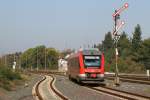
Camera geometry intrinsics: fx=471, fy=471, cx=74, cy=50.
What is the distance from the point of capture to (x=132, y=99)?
24.6 metres

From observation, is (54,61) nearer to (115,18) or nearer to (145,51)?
(145,51)

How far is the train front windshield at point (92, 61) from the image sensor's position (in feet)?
138

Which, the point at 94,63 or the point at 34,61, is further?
the point at 34,61

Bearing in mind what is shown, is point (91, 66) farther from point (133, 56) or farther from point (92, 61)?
point (133, 56)

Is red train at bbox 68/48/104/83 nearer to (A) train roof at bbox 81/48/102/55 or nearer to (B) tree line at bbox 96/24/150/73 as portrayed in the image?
(A) train roof at bbox 81/48/102/55

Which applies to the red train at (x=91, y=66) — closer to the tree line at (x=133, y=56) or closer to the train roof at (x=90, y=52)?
the train roof at (x=90, y=52)

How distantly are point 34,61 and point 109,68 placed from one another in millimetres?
91193

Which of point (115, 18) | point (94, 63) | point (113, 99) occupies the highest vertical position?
point (115, 18)

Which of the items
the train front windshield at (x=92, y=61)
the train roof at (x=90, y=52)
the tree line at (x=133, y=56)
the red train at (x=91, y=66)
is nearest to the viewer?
the red train at (x=91, y=66)

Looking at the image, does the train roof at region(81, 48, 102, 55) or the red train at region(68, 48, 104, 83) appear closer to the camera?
the red train at region(68, 48, 104, 83)

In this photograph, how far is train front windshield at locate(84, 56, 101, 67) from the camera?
1653 inches

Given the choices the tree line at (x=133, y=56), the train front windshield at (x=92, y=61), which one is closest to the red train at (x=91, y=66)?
the train front windshield at (x=92, y=61)

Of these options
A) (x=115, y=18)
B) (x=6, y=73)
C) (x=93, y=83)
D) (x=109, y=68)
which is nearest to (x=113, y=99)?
(x=115, y=18)

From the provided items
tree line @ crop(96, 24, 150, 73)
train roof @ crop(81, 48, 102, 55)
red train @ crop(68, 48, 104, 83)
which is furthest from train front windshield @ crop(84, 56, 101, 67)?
tree line @ crop(96, 24, 150, 73)
